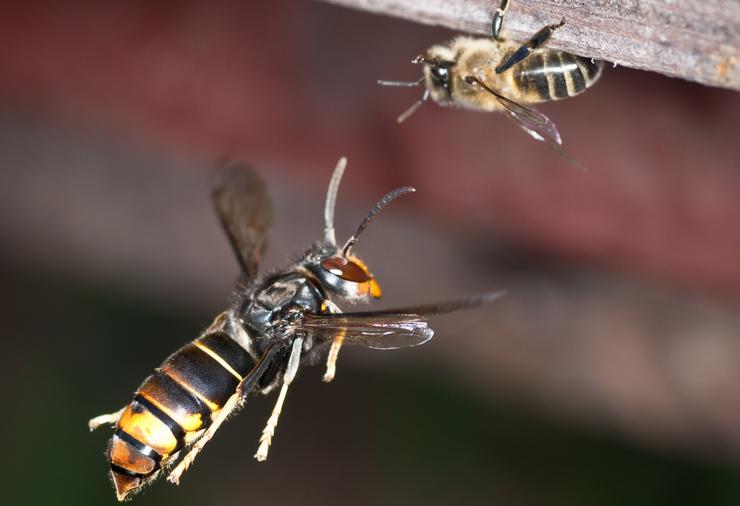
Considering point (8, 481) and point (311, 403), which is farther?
point (311, 403)

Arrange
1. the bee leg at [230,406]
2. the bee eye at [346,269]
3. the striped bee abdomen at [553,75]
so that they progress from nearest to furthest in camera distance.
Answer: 1. the striped bee abdomen at [553,75]
2. the bee leg at [230,406]
3. the bee eye at [346,269]

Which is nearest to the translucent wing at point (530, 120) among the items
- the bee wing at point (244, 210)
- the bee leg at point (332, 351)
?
the bee leg at point (332, 351)

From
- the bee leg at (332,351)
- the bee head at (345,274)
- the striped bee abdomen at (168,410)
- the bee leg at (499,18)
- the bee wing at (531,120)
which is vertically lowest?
the striped bee abdomen at (168,410)

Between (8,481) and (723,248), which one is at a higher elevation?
(723,248)

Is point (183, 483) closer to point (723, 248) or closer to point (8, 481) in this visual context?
point (8, 481)

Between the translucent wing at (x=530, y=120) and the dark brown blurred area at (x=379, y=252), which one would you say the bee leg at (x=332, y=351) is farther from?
the translucent wing at (x=530, y=120)

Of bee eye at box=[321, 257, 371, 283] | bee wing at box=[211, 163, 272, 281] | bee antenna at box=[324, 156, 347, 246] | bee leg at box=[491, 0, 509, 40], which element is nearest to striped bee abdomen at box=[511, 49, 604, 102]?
bee leg at box=[491, 0, 509, 40]

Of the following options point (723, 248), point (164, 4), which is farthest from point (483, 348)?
point (164, 4)

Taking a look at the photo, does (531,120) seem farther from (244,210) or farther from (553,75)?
(244,210)
